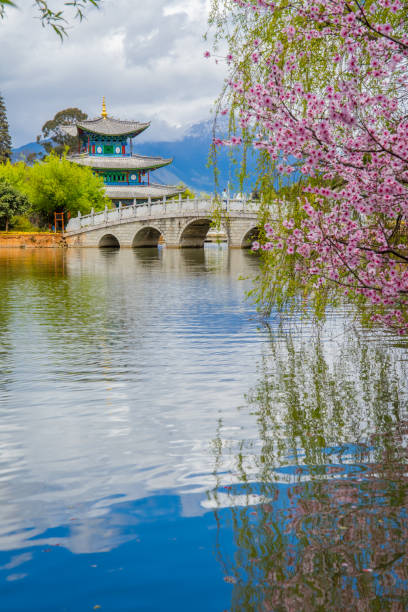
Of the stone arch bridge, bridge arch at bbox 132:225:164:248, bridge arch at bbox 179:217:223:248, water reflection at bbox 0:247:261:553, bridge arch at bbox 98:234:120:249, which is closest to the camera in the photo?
water reflection at bbox 0:247:261:553

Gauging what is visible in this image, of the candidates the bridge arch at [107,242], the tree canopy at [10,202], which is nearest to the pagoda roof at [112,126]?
the bridge arch at [107,242]

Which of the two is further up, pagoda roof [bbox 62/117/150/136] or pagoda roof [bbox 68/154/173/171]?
pagoda roof [bbox 62/117/150/136]

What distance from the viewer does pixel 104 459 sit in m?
4.00

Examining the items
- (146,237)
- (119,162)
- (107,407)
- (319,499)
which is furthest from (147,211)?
(319,499)

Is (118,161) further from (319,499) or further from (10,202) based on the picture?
(319,499)

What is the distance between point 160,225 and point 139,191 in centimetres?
1264

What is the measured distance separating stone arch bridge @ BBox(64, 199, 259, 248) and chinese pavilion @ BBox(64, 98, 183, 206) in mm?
8240

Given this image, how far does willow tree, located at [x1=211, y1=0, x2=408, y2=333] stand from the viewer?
374 centimetres

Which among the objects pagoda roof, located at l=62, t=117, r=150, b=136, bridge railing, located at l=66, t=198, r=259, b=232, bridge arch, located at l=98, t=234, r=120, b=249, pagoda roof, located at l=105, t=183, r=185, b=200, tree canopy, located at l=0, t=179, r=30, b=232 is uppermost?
pagoda roof, located at l=62, t=117, r=150, b=136

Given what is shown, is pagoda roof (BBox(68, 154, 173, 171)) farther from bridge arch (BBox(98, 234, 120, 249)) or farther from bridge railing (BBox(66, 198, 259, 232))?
bridge railing (BBox(66, 198, 259, 232))

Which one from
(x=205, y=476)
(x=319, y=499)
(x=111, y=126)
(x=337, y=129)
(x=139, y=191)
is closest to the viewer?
(x=319, y=499)

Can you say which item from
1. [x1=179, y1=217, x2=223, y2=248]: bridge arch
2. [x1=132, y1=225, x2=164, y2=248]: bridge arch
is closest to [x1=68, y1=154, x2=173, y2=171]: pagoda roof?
[x1=132, y1=225, x2=164, y2=248]: bridge arch

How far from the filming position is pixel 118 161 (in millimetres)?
51094

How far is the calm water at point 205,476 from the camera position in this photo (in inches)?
103
